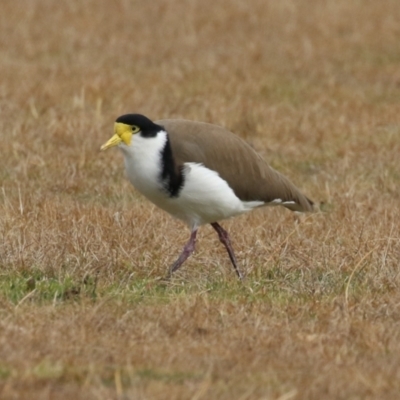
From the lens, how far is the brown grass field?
5367mm

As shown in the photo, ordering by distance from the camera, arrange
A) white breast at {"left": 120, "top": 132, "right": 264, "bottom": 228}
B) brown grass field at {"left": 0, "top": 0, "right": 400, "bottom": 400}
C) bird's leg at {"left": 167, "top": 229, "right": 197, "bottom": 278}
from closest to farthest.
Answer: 1. brown grass field at {"left": 0, "top": 0, "right": 400, "bottom": 400}
2. white breast at {"left": 120, "top": 132, "right": 264, "bottom": 228}
3. bird's leg at {"left": 167, "top": 229, "right": 197, "bottom": 278}

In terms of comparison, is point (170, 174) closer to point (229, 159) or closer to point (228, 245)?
point (229, 159)

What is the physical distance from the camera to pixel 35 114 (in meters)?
11.8

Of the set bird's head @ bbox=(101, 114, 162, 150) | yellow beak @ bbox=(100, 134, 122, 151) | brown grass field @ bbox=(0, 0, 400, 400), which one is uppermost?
bird's head @ bbox=(101, 114, 162, 150)

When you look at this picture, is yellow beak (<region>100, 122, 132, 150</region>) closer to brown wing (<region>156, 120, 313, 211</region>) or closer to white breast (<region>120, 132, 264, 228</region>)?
white breast (<region>120, 132, 264, 228</region>)

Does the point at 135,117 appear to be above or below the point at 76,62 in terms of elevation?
above

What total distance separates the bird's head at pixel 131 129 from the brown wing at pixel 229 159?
19 centimetres

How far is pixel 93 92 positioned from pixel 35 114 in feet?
4.21

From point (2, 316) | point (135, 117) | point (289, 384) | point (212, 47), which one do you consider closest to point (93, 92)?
point (212, 47)

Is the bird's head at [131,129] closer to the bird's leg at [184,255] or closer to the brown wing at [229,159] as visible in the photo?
the brown wing at [229,159]

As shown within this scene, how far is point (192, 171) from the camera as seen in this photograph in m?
7.12

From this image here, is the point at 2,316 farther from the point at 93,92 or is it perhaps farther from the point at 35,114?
the point at 93,92

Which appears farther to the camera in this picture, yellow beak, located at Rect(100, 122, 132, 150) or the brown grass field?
yellow beak, located at Rect(100, 122, 132, 150)

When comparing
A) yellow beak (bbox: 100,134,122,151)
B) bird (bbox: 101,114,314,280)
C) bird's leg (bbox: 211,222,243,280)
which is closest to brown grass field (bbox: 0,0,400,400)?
bird's leg (bbox: 211,222,243,280)
